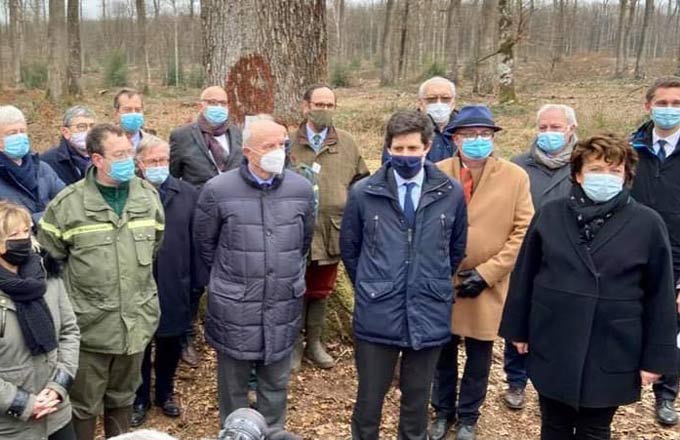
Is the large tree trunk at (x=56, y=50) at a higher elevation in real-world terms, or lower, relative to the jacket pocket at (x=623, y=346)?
higher

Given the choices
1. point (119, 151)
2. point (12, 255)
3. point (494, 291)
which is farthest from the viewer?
point (494, 291)

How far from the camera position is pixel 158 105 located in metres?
25.6

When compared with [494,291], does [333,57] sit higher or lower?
higher

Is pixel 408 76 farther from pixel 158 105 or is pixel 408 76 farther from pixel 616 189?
pixel 616 189

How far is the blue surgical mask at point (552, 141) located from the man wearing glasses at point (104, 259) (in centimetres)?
249

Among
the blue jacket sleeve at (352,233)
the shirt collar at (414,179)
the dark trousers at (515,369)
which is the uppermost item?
the shirt collar at (414,179)

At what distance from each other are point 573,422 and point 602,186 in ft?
4.01

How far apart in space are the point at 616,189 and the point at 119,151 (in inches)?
96.3

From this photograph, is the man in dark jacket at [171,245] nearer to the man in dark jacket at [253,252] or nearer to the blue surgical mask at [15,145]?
the man in dark jacket at [253,252]

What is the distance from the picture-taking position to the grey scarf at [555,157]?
4.35 m

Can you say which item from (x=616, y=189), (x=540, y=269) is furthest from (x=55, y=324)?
(x=616, y=189)

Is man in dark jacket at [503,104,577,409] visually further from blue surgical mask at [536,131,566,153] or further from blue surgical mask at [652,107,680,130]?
blue surgical mask at [652,107,680,130]

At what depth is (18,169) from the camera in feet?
12.5

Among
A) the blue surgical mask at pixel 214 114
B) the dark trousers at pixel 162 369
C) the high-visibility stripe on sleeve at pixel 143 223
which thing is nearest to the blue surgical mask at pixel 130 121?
the blue surgical mask at pixel 214 114
